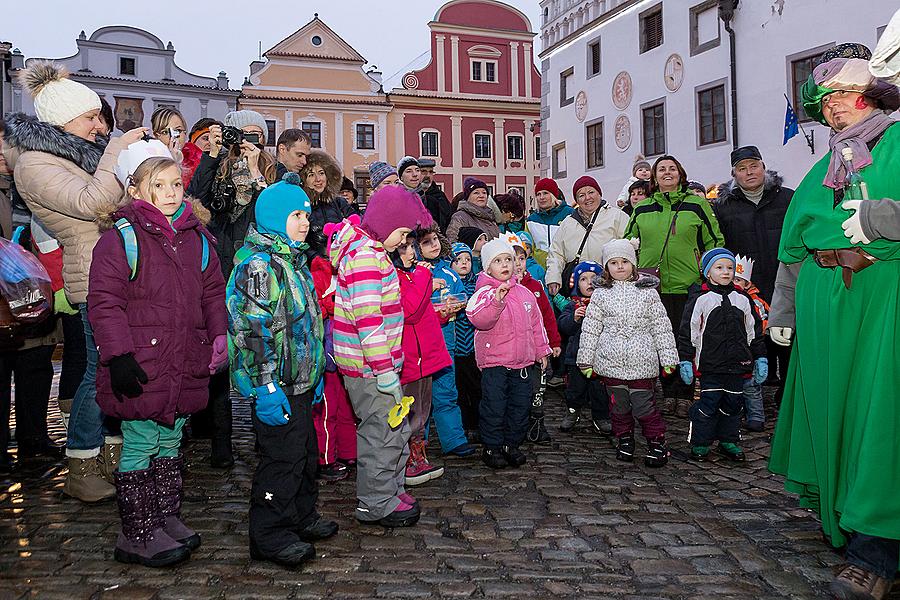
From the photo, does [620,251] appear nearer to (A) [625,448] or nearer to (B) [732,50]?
(A) [625,448]

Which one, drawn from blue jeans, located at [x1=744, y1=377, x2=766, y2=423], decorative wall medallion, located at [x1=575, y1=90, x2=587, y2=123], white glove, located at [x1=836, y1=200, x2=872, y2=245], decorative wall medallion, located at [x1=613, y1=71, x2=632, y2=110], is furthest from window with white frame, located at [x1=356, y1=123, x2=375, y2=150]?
white glove, located at [x1=836, y1=200, x2=872, y2=245]

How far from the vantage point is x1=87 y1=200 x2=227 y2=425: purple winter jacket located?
323cm

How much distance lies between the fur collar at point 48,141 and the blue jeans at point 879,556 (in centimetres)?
448

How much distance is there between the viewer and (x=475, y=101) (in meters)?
35.6

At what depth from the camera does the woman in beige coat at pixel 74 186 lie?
3979 millimetres

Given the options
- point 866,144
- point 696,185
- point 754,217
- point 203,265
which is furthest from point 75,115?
point 696,185

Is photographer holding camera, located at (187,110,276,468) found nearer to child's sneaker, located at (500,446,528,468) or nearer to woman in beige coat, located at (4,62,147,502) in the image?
woman in beige coat, located at (4,62,147,502)

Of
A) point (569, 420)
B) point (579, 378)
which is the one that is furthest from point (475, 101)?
point (569, 420)

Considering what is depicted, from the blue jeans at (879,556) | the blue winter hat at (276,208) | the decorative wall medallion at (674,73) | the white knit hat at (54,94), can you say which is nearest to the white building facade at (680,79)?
the decorative wall medallion at (674,73)

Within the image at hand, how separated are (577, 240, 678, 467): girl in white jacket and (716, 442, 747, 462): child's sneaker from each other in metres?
0.41

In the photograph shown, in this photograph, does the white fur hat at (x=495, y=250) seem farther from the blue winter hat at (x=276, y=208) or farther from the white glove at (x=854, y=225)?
the white glove at (x=854, y=225)

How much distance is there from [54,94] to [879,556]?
196 inches

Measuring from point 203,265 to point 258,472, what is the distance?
1117mm

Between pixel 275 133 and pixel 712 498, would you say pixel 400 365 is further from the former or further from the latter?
pixel 275 133
